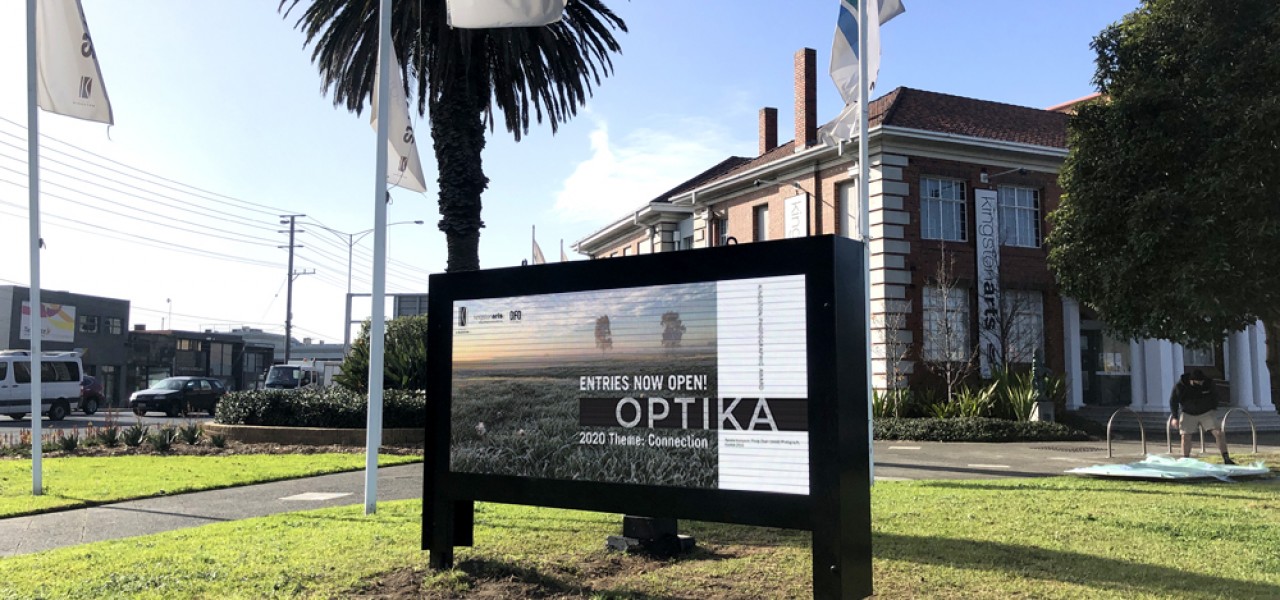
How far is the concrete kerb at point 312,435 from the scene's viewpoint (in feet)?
58.1

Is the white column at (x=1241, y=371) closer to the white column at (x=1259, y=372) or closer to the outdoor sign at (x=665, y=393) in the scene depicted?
the white column at (x=1259, y=372)

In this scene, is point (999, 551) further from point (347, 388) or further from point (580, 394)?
point (347, 388)

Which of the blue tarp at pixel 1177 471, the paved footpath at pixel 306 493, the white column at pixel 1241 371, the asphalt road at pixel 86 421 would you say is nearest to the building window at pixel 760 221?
the paved footpath at pixel 306 493

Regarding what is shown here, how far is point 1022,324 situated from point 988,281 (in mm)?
2160

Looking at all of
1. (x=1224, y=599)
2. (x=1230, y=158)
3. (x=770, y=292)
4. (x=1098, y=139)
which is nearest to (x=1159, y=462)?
(x=1230, y=158)

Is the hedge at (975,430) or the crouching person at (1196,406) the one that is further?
the hedge at (975,430)

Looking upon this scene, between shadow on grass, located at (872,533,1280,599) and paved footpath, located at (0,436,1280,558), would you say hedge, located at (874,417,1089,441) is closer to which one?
paved footpath, located at (0,436,1280,558)

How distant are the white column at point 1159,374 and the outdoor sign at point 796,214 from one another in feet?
35.4

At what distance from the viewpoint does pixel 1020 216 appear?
1125 inches

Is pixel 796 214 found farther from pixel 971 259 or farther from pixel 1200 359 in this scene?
pixel 1200 359

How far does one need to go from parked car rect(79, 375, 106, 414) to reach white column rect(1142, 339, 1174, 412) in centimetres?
3952

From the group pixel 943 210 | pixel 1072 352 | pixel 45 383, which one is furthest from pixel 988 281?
pixel 45 383

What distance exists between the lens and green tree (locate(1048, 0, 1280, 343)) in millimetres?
13766

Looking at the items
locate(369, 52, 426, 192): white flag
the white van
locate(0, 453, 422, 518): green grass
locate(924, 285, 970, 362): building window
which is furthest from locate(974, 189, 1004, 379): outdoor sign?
the white van
